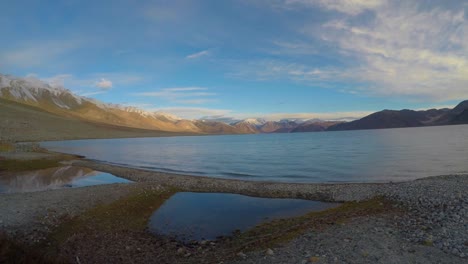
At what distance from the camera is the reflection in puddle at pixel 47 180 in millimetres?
29906

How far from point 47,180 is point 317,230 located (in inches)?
1288

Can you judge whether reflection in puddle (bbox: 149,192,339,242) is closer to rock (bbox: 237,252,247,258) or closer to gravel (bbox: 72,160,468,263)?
rock (bbox: 237,252,247,258)

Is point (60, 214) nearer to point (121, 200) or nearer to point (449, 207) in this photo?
point (121, 200)

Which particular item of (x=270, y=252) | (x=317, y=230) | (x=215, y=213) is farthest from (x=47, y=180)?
(x=317, y=230)

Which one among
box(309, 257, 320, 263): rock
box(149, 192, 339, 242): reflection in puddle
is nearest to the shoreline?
box(309, 257, 320, 263): rock

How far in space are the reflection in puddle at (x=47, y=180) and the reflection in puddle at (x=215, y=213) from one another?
1427cm

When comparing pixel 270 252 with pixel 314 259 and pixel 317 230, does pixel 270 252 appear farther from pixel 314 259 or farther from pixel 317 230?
pixel 317 230

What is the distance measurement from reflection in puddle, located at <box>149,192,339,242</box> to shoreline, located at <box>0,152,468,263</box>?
4.22 ft

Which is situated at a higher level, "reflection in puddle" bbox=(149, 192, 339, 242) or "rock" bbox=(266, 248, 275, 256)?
"rock" bbox=(266, 248, 275, 256)

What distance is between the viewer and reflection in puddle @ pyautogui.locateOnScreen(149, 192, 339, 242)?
16.8 m

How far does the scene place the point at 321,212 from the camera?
1945cm

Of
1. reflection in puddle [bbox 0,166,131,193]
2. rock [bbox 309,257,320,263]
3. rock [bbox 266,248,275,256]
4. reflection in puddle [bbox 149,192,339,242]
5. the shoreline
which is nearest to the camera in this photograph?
rock [bbox 309,257,320,263]

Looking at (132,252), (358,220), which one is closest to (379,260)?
(358,220)

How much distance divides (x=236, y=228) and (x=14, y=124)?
19601 cm
